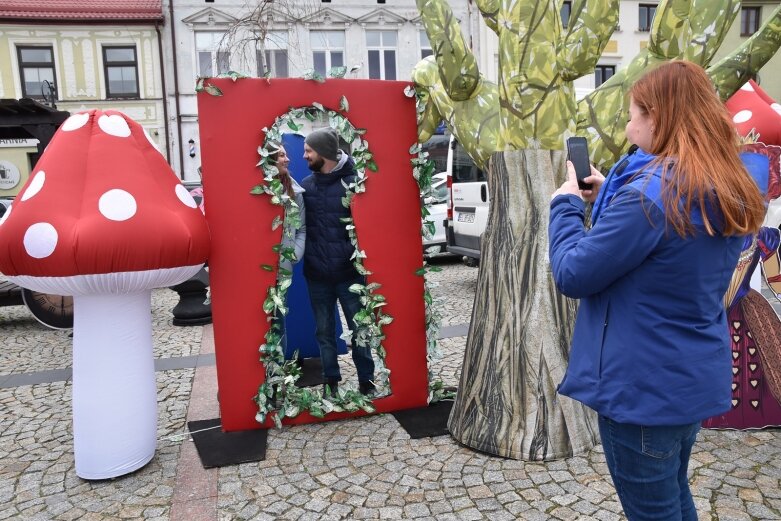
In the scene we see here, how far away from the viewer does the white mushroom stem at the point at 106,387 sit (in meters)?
3.10

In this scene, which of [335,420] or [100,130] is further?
[335,420]

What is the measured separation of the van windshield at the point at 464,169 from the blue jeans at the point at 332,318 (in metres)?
4.86

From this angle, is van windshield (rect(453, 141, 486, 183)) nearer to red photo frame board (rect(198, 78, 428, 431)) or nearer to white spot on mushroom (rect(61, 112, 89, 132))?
red photo frame board (rect(198, 78, 428, 431))

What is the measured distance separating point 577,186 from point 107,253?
2.17 meters

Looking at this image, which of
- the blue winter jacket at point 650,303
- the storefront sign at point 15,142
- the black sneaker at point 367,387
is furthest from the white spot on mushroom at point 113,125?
the storefront sign at point 15,142

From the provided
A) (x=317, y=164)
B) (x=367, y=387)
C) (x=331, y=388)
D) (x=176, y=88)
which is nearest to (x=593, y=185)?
(x=317, y=164)

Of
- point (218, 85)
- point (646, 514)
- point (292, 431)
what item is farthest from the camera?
point (292, 431)

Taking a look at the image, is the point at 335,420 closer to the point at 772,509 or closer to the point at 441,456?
the point at 441,456

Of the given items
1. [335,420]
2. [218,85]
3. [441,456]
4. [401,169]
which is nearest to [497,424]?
[441,456]

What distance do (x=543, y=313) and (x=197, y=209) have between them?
1.93 metres

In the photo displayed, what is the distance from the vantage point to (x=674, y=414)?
5.14 ft

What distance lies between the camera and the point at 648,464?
1623 mm

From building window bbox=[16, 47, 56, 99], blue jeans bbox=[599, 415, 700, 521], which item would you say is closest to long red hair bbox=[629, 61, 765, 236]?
blue jeans bbox=[599, 415, 700, 521]

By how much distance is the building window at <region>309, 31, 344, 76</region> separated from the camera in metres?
20.2
